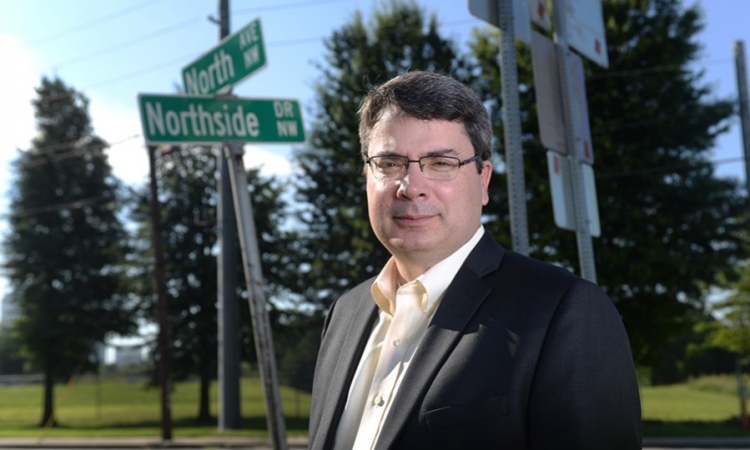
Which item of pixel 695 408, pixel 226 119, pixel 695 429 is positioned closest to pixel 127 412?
pixel 695 408

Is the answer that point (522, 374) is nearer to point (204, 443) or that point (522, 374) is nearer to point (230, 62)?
point (230, 62)

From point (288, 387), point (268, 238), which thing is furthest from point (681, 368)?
point (268, 238)

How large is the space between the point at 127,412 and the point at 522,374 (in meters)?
36.9

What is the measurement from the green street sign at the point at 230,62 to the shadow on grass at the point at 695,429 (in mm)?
16215

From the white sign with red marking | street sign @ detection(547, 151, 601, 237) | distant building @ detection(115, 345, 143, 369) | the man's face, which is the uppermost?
the white sign with red marking

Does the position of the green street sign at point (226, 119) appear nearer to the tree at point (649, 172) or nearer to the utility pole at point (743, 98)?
the tree at point (649, 172)

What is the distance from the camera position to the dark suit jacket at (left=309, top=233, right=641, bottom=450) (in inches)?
68.0

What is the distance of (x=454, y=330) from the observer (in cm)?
189

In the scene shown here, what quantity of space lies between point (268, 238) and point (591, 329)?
2793 centimetres

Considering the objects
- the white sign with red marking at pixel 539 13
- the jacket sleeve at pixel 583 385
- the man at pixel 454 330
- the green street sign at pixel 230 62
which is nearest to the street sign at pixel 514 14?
the white sign with red marking at pixel 539 13

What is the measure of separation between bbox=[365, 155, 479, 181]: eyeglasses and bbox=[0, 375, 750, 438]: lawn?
19689 millimetres

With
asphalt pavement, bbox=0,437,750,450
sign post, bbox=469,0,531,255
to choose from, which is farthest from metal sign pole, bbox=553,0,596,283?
asphalt pavement, bbox=0,437,750,450

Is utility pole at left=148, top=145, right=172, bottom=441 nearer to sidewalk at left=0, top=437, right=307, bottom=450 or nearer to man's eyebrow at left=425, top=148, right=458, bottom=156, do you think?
sidewalk at left=0, top=437, right=307, bottom=450

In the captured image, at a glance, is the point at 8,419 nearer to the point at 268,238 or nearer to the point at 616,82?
the point at 268,238
